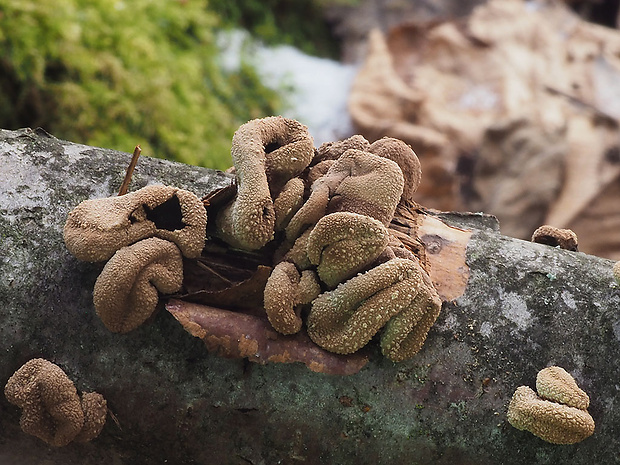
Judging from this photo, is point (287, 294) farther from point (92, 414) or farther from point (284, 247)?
point (92, 414)

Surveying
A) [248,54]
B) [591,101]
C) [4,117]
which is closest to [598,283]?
[4,117]

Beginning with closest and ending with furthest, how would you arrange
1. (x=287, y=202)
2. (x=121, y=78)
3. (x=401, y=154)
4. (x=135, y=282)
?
(x=135, y=282), (x=287, y=202), (x=401, y=154), (x=121, y=78)

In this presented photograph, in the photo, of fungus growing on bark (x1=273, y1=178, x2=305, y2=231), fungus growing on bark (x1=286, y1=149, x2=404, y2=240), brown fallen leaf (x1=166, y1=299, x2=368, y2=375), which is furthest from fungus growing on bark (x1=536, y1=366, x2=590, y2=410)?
fungus growing on bark (x1=273, y1=178, x2=305, y2=231)

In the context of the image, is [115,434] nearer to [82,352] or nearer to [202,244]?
[82,352]

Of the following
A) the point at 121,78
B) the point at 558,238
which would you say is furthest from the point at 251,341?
the point at 121,78

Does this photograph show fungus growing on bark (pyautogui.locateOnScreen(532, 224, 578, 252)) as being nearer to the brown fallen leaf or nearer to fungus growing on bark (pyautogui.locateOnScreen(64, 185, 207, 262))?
the brown fallen leaf
